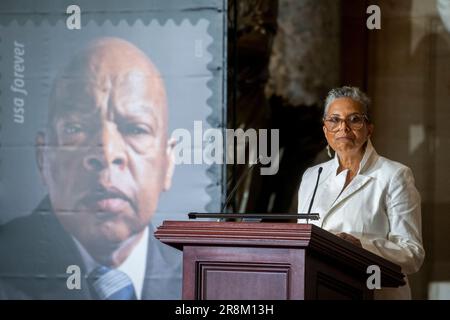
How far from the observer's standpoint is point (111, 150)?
5945 millimetres

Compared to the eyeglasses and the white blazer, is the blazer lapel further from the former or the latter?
the eyeglasses

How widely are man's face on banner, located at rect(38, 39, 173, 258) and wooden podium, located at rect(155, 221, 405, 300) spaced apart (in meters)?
2.18

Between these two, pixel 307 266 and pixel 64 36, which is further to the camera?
pixel 64 36

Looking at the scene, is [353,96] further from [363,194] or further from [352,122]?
[363,194]

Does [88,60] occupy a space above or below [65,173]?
above

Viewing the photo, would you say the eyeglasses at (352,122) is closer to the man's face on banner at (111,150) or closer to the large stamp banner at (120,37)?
the large stamp banner at (120,37)

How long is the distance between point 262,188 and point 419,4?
166 centimetres

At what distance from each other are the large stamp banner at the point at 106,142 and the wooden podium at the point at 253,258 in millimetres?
2115

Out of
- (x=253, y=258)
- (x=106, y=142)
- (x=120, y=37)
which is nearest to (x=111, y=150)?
(x=106, y=142)

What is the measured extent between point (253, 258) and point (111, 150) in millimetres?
2438
